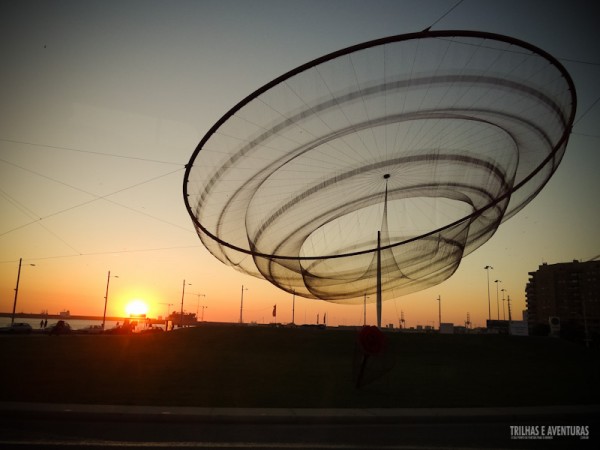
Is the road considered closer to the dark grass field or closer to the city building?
the dark grass field

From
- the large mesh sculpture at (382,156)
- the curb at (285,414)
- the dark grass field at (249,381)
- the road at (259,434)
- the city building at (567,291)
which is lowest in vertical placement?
the road at (259,434)

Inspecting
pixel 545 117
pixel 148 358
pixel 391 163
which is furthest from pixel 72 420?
pixel 545 117

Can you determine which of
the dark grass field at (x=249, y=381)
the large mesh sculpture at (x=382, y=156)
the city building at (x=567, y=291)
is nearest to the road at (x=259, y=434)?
the dark grass field at (x=249, y=381)

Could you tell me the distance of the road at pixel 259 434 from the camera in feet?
26.9

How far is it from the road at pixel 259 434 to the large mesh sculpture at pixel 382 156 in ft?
19.3

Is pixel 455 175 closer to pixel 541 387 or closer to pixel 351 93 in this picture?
pixel 351 93

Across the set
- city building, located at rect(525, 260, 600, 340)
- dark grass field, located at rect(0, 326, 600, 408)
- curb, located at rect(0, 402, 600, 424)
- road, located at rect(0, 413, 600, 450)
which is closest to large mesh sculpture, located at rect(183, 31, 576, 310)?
dark grass field, located at rect(0, 326, 600, 408)

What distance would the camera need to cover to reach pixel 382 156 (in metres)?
14.5

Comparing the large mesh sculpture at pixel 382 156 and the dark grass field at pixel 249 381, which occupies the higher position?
the large mesh sculpture at pixel 382 156

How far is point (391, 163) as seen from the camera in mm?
14992

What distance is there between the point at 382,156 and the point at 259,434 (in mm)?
9358

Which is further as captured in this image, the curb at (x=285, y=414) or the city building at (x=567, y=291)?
the city building at (x=567, y=291)

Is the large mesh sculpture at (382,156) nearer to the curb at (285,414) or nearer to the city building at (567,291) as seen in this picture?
the curb at (285,414)

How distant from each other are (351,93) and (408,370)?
13.3 meters
